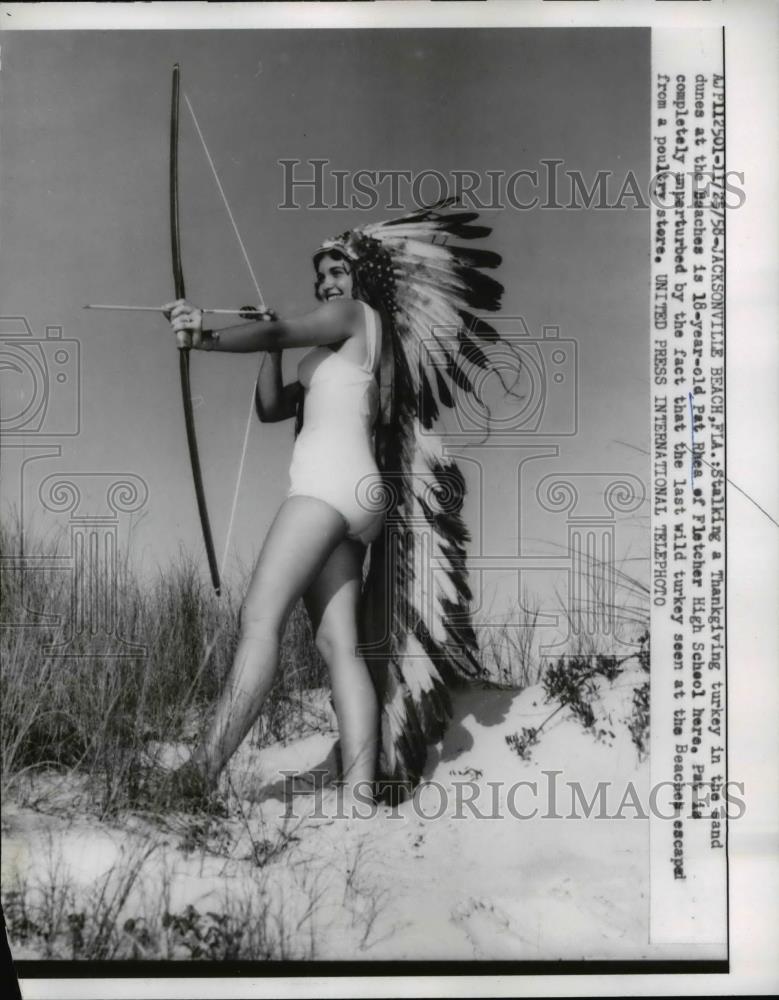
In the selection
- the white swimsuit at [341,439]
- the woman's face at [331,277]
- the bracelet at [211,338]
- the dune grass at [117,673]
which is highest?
the woman's face at [331,277]

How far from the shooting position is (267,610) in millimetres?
2508

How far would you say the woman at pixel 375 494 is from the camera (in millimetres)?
2510

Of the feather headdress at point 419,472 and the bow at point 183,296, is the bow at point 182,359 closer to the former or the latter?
the bow at point 183,296

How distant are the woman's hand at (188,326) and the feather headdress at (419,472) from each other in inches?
16.6

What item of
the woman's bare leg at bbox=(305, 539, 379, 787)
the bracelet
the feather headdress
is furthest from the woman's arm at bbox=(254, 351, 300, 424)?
the woman's bare leg at bbox=(305, 539, 379, 787)

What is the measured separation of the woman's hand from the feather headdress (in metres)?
0.42

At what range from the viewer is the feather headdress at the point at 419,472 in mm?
2521

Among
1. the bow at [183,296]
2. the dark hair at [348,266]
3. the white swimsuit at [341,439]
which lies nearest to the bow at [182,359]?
the bow at [183,296]

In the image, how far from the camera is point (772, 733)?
2.53 metres

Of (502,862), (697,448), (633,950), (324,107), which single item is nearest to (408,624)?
(502,862)

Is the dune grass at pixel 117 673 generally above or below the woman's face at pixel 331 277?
below

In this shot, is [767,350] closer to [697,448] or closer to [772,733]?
[697,448]

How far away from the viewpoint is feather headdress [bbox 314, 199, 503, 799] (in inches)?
99.3

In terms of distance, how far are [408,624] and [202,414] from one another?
2.93 feet
